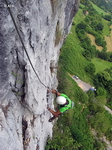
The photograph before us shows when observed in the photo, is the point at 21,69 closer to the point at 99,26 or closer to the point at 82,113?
the point at 82,113

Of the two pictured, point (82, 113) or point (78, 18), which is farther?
point (78, 18)

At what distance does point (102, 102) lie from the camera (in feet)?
66.1

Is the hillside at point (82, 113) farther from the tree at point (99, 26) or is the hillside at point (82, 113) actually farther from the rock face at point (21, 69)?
the tree at point (99, 26)

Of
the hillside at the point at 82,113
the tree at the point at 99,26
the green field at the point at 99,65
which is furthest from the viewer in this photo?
the tree at the point at 99,26

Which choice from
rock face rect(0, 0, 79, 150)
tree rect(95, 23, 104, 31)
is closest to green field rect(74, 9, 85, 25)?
tree rect(95, 23, 104, 31)

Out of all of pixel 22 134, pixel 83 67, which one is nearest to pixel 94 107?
pixel 83 67

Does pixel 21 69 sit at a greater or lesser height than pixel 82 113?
greater

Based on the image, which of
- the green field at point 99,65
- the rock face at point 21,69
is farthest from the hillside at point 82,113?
the green field at point 99,65

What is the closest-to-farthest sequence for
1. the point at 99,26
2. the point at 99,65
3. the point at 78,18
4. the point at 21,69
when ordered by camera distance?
the point at 21,69, the point at 99,65, the point at 78,18, the point at 99,26

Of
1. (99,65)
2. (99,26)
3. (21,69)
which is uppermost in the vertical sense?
(21,69)

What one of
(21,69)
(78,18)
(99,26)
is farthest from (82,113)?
(99,26)

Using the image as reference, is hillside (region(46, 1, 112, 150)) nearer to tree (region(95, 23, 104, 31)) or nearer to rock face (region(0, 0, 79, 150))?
rock face (region(0, 0, 79, 150))

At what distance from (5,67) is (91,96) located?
18900 mm

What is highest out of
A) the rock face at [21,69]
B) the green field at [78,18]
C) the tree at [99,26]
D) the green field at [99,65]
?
the rock face at [21,69]
